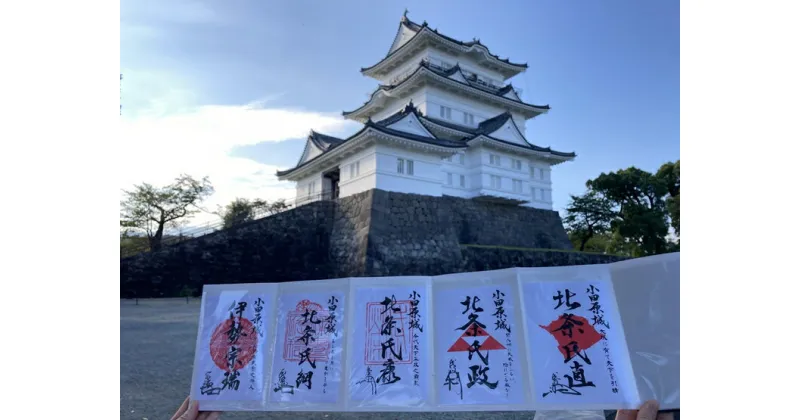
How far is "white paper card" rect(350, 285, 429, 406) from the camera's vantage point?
1662mm

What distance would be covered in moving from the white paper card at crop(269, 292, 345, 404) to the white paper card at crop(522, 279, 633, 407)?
74 cm

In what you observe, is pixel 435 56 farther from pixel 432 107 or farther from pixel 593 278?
pixel 593 278

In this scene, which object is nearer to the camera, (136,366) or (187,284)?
(136,366)

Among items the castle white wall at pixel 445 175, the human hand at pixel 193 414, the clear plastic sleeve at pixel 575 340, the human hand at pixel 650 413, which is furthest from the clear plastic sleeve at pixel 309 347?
the castle white wall at pixel 445 175

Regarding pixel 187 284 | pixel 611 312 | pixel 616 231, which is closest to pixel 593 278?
pixel 611 312

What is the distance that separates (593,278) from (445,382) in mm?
656

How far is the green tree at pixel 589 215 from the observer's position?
18016 millimetres

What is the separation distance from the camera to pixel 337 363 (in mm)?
1750

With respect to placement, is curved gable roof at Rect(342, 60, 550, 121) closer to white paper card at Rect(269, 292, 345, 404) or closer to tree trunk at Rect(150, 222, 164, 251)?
tree trunk at Rect(150, 222, 164, 251)

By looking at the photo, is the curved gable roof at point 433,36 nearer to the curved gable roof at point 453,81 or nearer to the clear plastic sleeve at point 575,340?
Answer: the curved gable roof at point 453,81

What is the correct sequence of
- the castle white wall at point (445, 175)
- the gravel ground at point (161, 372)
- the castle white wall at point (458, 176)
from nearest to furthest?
the gravel ground at point (161, 372)
the castle white wall at point (445, 175)
the castle white wall at point (458, 176)

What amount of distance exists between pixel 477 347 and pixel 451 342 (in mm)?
98

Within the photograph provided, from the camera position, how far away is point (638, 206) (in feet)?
56.2

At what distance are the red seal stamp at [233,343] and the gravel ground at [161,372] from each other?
1363 millimetres
